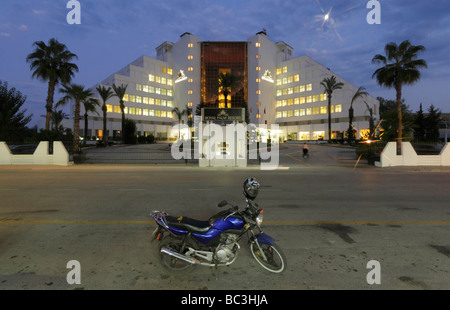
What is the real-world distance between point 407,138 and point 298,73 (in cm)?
5828

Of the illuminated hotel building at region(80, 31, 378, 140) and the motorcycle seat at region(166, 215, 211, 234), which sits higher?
the illuminated hotel building at region(80, 31, 378, 140)

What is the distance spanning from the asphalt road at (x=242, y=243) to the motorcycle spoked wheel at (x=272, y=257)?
120 mm

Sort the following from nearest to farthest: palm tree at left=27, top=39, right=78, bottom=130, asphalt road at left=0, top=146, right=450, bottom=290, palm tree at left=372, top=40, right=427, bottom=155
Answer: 1. asphalt road at left=0, top=146, right=450, bottom=290
2. palm tree at left=372, top=40, right=427, bottom=155
3. palm tree at left=27, top=39, right=78, bottom=130

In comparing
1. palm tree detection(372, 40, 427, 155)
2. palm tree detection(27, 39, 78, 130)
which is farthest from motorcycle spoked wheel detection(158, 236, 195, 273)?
palm tree detection(27, 39, 78, 130)

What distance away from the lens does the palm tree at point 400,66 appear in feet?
75.0

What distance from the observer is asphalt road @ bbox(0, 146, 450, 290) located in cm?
369

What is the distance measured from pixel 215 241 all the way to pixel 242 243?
4.35ft

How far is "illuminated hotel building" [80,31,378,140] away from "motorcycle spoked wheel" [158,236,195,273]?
71.6 meters

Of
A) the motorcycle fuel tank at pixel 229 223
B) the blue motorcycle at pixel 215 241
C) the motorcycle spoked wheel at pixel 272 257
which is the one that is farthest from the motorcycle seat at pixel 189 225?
the motorcycle spoked wheel at pixel 272 257

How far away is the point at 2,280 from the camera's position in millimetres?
3678

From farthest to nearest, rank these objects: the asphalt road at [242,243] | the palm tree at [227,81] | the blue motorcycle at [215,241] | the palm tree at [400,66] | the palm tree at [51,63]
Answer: the palm tree at [227,81] → the palm tree at [51,63] → the palm tree at [400,66] → the blue motorcycle at [215,241] → the asphalt road at [242,243]

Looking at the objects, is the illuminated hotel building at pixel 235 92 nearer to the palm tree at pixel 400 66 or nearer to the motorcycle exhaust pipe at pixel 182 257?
the palm tree at pixel 400 66

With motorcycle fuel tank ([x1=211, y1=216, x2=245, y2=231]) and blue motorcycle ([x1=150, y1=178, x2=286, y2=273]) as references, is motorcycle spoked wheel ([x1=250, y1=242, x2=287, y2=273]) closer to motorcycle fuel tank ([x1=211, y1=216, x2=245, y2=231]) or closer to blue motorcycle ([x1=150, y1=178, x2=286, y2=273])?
blue motorcycle ([x1=150, y1=178, x2=286, y2=273])
